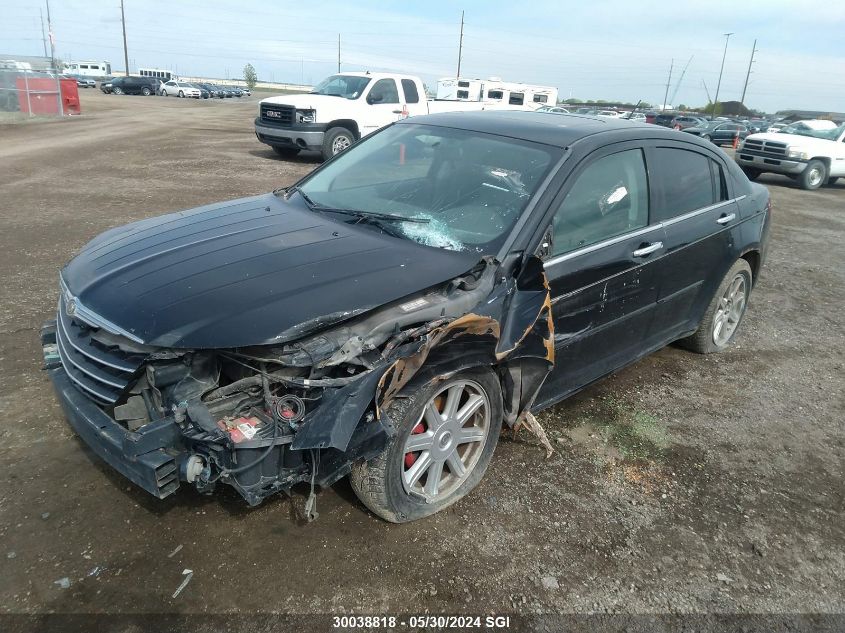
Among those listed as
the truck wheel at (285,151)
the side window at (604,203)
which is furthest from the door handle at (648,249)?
the truck wheel at (285,151)

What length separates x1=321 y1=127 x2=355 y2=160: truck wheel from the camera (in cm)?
1284

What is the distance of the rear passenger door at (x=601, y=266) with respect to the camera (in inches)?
122

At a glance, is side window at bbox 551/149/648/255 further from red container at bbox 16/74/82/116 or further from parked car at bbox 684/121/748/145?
parked car at bbox 684/121/748/145

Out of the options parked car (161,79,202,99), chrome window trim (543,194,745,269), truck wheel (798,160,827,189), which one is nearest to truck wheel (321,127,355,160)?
chrome window trim (543,194,745,269)

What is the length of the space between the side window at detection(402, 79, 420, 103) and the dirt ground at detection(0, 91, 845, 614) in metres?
11.1

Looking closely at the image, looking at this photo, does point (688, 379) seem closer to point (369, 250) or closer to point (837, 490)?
point (837, 490)

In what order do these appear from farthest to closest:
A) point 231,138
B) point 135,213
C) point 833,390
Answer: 1. point 231,138
2. point 135,213
3. point 833,390

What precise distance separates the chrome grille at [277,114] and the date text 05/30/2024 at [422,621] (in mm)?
12077

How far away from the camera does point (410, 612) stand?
7.55 feet

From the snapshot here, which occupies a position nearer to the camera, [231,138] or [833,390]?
[833,390]

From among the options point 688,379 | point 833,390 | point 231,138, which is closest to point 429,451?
point 688,379

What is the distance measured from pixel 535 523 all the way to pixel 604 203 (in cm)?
176

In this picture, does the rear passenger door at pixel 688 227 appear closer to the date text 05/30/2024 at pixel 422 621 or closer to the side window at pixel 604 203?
the side window at pixel 604 203

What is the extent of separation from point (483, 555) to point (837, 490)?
206cm
